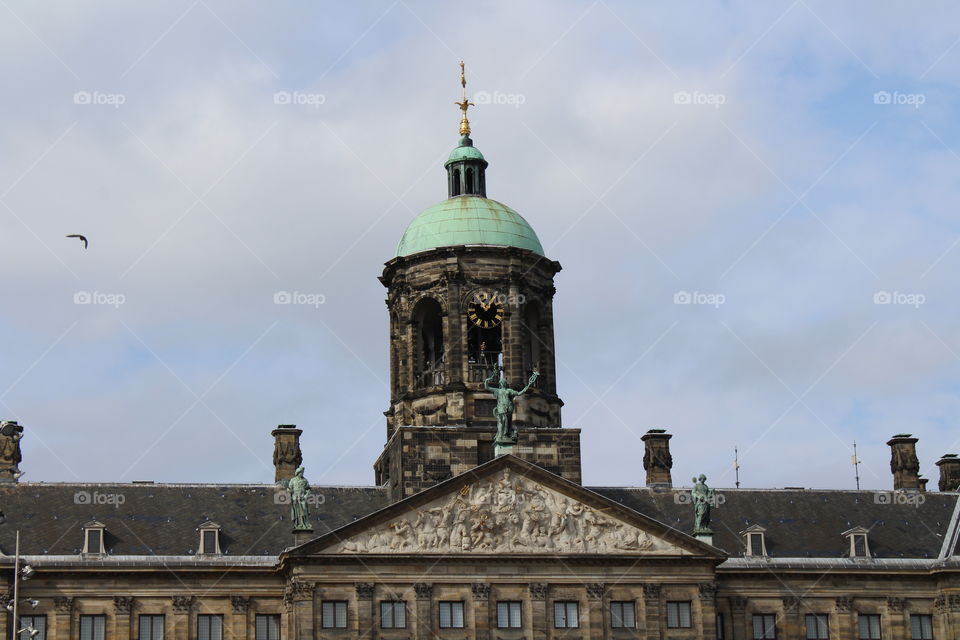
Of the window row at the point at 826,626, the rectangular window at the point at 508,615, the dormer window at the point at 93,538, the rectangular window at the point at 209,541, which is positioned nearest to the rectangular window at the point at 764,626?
the window row at the point at 826,626

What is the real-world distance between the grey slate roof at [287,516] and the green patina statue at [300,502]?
256cm

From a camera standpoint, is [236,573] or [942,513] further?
[942,513]

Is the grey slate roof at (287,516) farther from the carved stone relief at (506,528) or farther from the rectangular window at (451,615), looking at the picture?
the rectangular window at (451,615)

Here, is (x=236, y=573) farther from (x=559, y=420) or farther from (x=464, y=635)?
(x=559, y=420)

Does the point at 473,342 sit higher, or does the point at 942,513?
the point at 473,342

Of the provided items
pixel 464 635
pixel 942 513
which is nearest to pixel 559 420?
pixel 464 635

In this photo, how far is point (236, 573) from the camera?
6562 cm

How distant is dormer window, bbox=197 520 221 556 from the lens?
2594 inches

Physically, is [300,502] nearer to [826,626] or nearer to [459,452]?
[459,452]

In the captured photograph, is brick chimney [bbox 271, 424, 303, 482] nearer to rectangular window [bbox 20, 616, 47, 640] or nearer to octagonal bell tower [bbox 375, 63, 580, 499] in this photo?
octagonal bell tower [bbox 375, 63, 580, 499]

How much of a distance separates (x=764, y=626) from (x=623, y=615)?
5.87 m

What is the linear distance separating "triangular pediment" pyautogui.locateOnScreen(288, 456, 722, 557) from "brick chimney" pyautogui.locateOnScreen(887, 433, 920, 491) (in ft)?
40.3

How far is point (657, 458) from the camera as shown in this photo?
7275 centimetres

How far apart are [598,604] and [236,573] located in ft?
40.0
